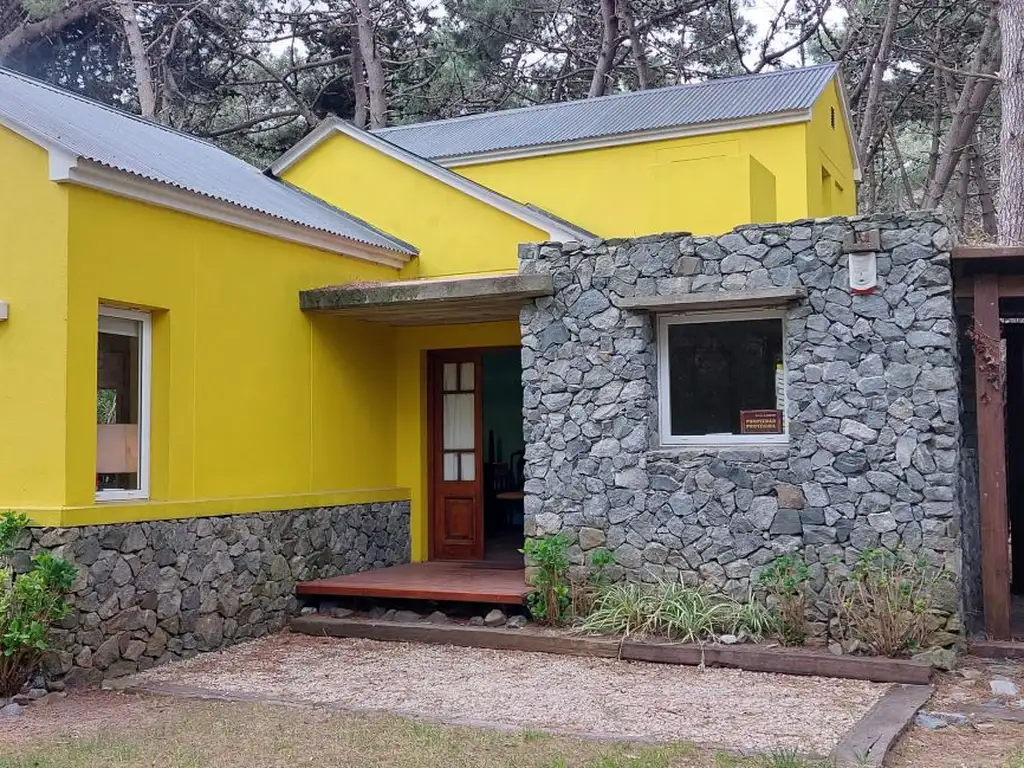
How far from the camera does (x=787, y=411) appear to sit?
835 cm

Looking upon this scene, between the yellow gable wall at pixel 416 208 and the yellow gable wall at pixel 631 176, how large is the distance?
2491 millimetres

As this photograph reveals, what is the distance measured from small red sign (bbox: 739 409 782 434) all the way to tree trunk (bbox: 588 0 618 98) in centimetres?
1323

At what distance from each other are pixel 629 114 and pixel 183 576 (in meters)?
9.37

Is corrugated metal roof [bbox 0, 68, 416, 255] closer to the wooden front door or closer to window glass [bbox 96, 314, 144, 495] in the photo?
window glass [bbox 96, 314, 144, 495]

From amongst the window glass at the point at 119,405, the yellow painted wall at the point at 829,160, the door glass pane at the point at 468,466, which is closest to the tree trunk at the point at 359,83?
the yellow painted wall at the point at 829,160

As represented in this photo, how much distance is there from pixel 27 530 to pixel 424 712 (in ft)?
10.0

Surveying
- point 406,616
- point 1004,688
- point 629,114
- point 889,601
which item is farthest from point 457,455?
point 629,114

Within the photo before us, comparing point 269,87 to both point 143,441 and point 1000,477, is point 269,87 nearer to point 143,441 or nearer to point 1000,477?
point 143,441

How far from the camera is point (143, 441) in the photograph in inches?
324

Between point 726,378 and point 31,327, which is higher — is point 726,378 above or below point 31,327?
below

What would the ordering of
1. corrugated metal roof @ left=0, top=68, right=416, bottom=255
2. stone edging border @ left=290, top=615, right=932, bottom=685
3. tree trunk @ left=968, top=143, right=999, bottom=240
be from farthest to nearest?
tree trunk @ left=968, top=143, right=999, bottom=240 < corrugated metal roof @ left=0, top=68, right=416, bottom=255 < stone edging border @ left=290, top=615, right=932, bottom=685

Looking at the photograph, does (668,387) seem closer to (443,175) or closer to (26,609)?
(443,175)

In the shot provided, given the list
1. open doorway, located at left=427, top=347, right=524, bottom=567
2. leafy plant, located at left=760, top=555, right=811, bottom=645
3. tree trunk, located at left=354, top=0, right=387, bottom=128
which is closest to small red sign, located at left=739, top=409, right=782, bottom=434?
leafy plant, located at left=760, top=555, right=811, bottom=645

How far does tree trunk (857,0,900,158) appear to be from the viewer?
1759cm
